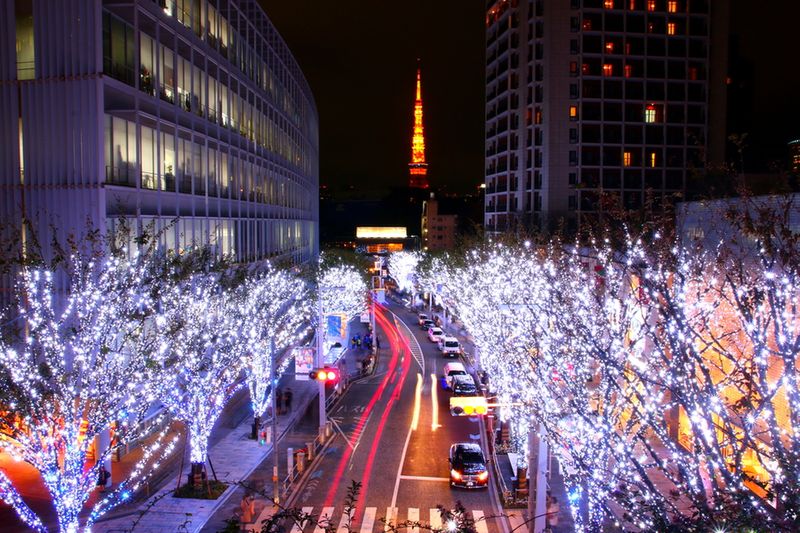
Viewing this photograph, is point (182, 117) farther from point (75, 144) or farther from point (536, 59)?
point (536, 59)

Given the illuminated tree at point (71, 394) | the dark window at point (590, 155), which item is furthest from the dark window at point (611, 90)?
the illuminated tree at point (71, 394)

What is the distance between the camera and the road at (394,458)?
729 inches

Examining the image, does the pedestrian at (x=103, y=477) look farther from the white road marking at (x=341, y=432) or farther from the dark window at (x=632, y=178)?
the dark window at (x=632, y=178)

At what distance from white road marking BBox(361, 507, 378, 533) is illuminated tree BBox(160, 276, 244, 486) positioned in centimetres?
559

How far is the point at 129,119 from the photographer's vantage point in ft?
73.9

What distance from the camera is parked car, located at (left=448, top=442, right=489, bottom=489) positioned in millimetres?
20188

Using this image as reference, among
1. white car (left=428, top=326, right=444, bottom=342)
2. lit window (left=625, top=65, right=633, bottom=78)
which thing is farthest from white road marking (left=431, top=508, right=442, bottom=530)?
lit window (left=625, top=65, right=633, bottom=78)

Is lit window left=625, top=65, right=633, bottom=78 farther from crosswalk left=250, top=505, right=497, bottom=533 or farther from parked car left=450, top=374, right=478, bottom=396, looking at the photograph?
crosswalk left=250, top=505, right=497, bottom=533

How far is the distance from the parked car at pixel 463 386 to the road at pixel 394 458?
2.92ft

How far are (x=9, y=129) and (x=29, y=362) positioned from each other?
419 inches

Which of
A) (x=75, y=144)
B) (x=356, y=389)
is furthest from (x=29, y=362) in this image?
(x=356, y=389)

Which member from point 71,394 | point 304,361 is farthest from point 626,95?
point 71,394

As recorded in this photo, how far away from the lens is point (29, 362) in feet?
47.7

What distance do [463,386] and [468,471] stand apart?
1213 centimetres
